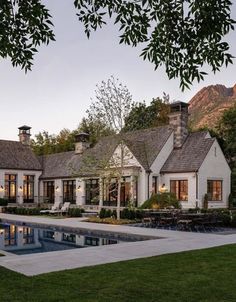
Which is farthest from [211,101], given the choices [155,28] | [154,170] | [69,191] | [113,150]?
[155,28]

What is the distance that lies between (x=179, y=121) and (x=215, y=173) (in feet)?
16.2

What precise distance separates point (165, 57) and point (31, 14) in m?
2.14

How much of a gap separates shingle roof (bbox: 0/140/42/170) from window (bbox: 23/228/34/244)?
63.6 feet

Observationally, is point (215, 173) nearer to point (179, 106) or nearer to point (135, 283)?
point (179, 106)

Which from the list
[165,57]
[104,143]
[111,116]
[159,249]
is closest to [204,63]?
[165,57]

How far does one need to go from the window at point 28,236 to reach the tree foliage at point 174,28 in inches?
483

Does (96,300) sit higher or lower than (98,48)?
lower

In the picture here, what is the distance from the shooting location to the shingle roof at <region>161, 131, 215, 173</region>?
30.3m

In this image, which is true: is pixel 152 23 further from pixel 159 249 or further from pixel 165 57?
pixel 159 249

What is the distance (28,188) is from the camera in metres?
42.3

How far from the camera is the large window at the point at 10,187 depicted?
4038 cm

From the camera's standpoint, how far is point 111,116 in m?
25.9

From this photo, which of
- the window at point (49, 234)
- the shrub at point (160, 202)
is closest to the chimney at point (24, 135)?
the shrub at point (160, 202)

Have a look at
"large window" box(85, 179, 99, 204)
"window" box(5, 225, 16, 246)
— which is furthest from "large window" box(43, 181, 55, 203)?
"window" box(5, 225, 16, 246)
